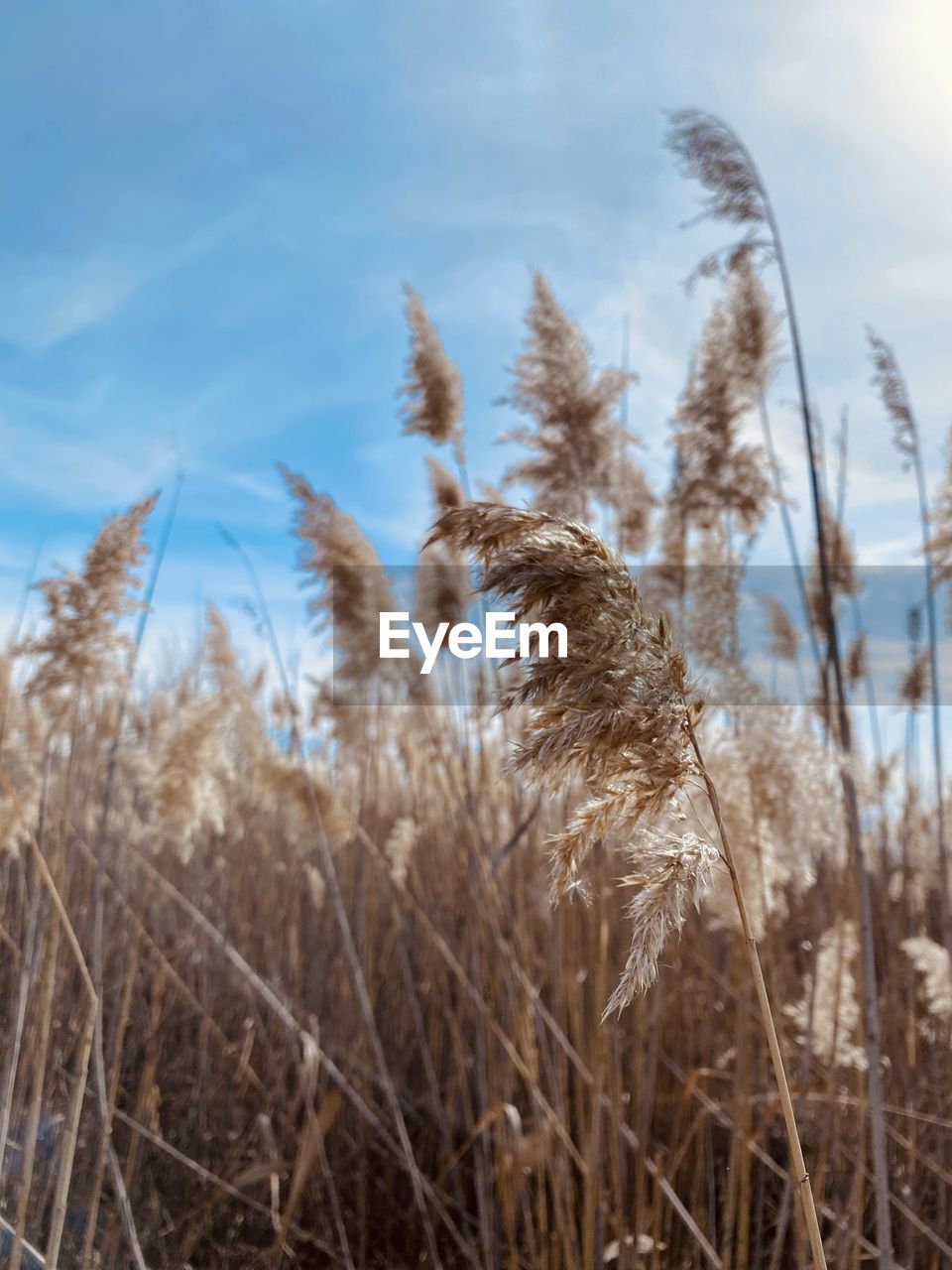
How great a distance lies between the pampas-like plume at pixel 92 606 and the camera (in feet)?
6.29

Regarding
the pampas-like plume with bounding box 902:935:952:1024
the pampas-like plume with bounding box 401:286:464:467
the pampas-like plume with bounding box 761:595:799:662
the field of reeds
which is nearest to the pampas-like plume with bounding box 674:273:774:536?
the field of reeds

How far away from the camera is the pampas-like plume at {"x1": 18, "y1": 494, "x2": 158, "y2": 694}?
1917 mm

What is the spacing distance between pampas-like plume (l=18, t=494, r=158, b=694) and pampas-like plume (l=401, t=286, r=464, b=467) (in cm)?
77

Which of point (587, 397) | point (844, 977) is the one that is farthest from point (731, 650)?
point (844, 977)

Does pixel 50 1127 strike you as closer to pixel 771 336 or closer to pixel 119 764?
pixel 119 764

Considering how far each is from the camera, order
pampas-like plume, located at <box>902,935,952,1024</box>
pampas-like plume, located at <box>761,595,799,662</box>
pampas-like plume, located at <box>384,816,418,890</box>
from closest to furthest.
→ pampas-like plume, located at <box>902,935,952,1024</box>, pampas-like plume, located at <box>384,816,418,890</box>, pampas-like plume, located at <box>761,595,799,662</box>

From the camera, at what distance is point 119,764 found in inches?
130

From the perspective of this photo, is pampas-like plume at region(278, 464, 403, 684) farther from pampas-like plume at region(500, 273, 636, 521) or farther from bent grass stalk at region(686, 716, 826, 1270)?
bent grass stalk at region(686, 716, 826, 1270)

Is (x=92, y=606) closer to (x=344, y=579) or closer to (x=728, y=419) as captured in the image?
(x=344, y=579)

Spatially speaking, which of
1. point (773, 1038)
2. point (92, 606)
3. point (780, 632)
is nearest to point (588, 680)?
point (773, 1038)

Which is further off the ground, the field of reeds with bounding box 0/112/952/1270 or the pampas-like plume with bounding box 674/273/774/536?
the pampas-like plume with bounding box 674/273/774/536

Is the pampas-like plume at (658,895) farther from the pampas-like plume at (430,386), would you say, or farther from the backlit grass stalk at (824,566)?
the pampas-like plume at (430,386)

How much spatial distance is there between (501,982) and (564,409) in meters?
1.32

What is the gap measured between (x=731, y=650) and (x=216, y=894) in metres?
2.69
